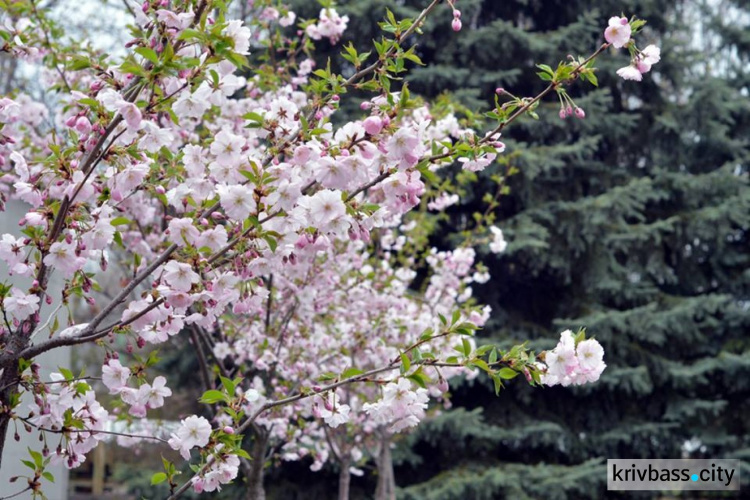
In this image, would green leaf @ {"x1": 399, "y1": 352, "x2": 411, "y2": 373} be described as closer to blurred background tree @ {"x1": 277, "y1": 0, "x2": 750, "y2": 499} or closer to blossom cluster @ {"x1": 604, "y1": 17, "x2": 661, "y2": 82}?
blossom cluster @ {"x1": 604, "y1": 17, "x2": 661, "y2": 82}

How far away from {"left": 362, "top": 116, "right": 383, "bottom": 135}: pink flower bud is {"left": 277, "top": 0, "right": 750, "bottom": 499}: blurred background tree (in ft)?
19.0

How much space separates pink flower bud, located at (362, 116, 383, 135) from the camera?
5.71ft

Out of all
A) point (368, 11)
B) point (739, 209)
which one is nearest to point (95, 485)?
point (368, 11)

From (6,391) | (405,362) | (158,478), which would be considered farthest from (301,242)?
(6,391)

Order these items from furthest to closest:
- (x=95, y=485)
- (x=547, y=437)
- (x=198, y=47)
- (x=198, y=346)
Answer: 1. (x=95, y=485)
2. (x=547, y=437)
3. (x=198, y=346)
4. (x=198, y=47)

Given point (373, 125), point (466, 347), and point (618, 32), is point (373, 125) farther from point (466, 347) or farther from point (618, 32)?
point (618, 32)

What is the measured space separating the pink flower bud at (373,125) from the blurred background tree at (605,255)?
581cm

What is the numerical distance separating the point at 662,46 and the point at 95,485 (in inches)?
414

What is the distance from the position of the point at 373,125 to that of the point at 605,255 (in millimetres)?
6890

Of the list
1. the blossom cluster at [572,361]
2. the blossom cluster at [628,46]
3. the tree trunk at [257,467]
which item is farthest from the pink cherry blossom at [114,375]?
the tree trunk at [257,467]

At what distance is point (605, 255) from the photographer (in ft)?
27.0

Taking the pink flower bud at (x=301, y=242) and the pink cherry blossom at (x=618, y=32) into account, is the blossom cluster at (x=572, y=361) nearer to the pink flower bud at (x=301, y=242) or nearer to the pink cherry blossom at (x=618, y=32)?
the pink flower bud at (x=301, y=242)

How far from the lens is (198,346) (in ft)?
11.5

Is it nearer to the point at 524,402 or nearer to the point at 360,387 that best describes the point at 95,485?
the point at 524,402
